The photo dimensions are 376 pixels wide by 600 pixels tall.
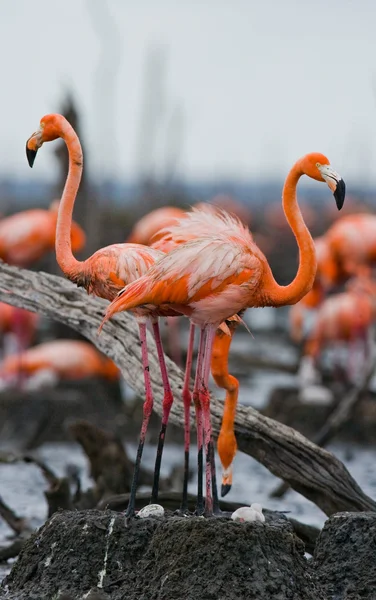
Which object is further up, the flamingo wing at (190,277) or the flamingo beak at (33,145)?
the flamingo beak at (33,145)

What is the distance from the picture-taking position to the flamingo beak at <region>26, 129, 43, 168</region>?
7018 millimetres

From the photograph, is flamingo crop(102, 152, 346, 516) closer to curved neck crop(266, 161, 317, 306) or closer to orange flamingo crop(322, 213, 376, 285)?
curved neck crop(266, 161, 317, 306)

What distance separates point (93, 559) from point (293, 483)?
69.5 inches

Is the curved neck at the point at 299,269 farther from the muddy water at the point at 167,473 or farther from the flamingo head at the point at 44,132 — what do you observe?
the muddy water at the point at 167,473

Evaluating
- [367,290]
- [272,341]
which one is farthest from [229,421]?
[272,341]

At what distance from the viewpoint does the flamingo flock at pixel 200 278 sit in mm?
6207

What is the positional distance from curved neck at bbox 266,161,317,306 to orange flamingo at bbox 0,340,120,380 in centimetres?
971

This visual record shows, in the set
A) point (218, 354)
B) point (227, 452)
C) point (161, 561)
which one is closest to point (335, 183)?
point (218, 354)

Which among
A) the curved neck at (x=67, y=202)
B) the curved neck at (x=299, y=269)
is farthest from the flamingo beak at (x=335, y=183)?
Answer: the curved neck at (x=67, y=202)

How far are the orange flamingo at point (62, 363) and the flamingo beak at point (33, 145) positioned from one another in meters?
9.06

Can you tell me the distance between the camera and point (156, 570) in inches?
231

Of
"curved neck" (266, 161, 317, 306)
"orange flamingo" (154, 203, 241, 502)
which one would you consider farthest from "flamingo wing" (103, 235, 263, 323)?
"orange flamingo" (154, 203, 241, 502)

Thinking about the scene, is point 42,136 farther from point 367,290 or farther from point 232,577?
point 367,290

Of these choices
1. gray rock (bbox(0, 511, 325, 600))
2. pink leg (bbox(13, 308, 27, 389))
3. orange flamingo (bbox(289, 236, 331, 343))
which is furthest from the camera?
→ pink leg (bbox(13, 308, 27, 389))
